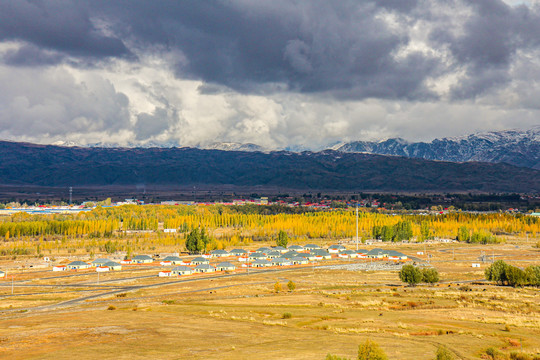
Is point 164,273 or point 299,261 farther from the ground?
point 164,273

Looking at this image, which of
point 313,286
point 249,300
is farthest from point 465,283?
point 249,300

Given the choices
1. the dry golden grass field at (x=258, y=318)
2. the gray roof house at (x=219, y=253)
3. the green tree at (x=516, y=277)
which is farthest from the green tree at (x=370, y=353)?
the gray roof house at (x=219, y=253)

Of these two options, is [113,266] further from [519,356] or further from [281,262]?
[519,356]

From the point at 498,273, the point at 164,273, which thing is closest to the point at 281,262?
the point at 164,273

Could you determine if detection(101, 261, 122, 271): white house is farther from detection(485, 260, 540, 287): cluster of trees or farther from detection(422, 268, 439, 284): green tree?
detection(485, 260, 540, 287): cluster of trees

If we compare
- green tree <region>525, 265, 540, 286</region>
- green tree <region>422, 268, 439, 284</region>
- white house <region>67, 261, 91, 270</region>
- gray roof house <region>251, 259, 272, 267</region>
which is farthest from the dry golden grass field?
gray roof house <region>251, 259, 272, 267</region>

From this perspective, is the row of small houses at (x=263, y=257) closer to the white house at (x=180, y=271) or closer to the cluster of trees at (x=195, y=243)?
the cluster of trees at (x=195, y=243)
